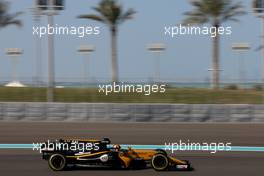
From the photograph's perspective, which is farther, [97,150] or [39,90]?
[39,90]

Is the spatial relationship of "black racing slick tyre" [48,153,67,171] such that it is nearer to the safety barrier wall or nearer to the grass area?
the safety barrier wall

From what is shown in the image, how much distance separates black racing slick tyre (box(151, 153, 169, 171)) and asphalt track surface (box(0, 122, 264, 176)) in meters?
0.09

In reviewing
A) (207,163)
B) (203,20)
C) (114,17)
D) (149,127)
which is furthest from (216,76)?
(207,163)

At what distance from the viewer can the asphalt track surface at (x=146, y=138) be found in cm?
870

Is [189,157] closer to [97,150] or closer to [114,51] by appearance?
[97,150]

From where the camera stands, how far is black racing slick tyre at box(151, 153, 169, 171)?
28.0ft

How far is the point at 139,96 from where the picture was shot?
17.8 metres

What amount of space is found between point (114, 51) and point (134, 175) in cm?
1924

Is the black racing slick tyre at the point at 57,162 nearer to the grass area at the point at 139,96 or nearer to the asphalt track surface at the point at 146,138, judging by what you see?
the asphalt track surface at the point at 146,138

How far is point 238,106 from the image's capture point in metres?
14.9

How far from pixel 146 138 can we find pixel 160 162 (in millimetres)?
3892

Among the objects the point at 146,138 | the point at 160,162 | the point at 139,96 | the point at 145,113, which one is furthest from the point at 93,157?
the point at 139,96

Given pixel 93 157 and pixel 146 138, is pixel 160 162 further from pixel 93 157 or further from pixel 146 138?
pixel 146 138

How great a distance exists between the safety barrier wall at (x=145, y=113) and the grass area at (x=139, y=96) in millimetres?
1888
